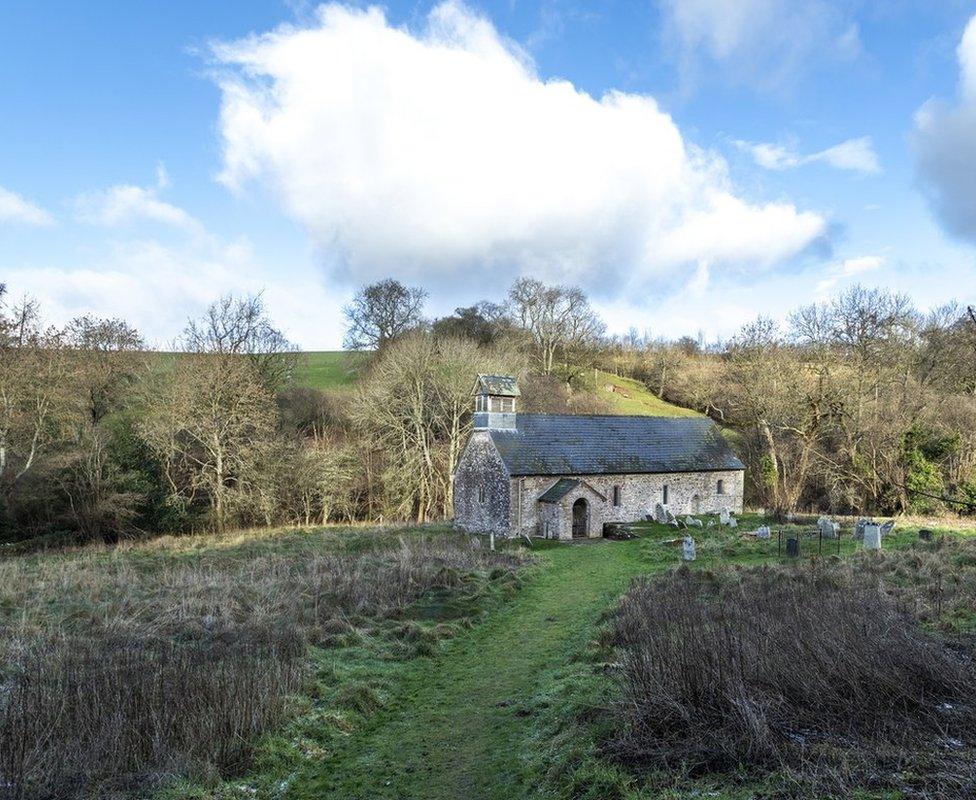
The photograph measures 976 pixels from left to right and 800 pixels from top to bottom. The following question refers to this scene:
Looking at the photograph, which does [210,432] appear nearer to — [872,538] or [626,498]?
[626,498]

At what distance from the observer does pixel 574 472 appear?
94.5ft

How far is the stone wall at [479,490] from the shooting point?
27.8m

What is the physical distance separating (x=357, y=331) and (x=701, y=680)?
148 ft

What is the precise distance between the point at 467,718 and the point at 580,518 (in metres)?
21.0

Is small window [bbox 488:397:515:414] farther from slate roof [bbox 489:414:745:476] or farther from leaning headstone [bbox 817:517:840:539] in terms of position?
leaning headstone [bbox 817:517:840:539]

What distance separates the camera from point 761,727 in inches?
223

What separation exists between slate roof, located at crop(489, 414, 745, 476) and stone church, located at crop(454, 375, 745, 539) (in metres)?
0.06

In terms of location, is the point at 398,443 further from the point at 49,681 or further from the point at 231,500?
the point at 49,681

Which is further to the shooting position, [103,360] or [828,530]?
[103,360]

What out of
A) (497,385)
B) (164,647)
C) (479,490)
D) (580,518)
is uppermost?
(497,385)

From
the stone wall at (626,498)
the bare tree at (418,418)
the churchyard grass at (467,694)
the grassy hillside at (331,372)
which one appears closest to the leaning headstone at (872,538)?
the churchyard grass at (467,694)

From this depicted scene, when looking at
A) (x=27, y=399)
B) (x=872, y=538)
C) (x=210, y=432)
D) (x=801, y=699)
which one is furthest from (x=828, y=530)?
(x=27, y=399)

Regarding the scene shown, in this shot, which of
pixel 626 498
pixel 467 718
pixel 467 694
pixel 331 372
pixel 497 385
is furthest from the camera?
pixel 331 372

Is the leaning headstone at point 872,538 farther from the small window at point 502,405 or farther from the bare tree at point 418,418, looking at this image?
the bare tree at point 418,418
